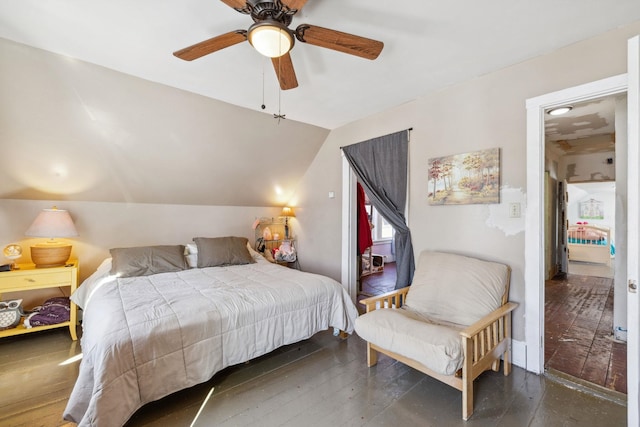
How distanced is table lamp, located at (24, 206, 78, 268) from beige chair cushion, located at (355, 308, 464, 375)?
9.81 feet

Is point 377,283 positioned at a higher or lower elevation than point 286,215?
lower

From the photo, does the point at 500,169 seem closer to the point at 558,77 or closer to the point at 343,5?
the point at 558,77

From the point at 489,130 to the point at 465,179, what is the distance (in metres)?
0.44

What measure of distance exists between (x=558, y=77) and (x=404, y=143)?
4.20 ft

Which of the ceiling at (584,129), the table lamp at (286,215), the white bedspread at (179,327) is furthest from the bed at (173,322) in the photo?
the ceiling at (584,129)

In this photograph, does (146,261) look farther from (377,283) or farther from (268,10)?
(377,283)

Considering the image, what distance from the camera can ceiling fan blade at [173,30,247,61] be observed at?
1.48m

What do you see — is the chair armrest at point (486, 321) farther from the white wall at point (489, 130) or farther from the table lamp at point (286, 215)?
the table lamp at point (286, 215)

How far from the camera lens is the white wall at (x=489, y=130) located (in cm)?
198

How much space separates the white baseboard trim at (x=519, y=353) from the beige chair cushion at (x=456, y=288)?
44 centimetres

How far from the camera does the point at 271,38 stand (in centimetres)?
143

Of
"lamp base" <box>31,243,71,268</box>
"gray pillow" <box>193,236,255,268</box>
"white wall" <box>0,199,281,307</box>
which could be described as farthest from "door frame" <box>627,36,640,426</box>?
"lamp base" <box>31,243,71,268</box>

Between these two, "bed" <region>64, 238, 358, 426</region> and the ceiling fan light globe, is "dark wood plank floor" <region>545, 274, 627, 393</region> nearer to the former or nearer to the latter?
"bed" <region>64, 238, 358, 426</region>

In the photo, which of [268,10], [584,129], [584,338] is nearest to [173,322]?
[268,10]
